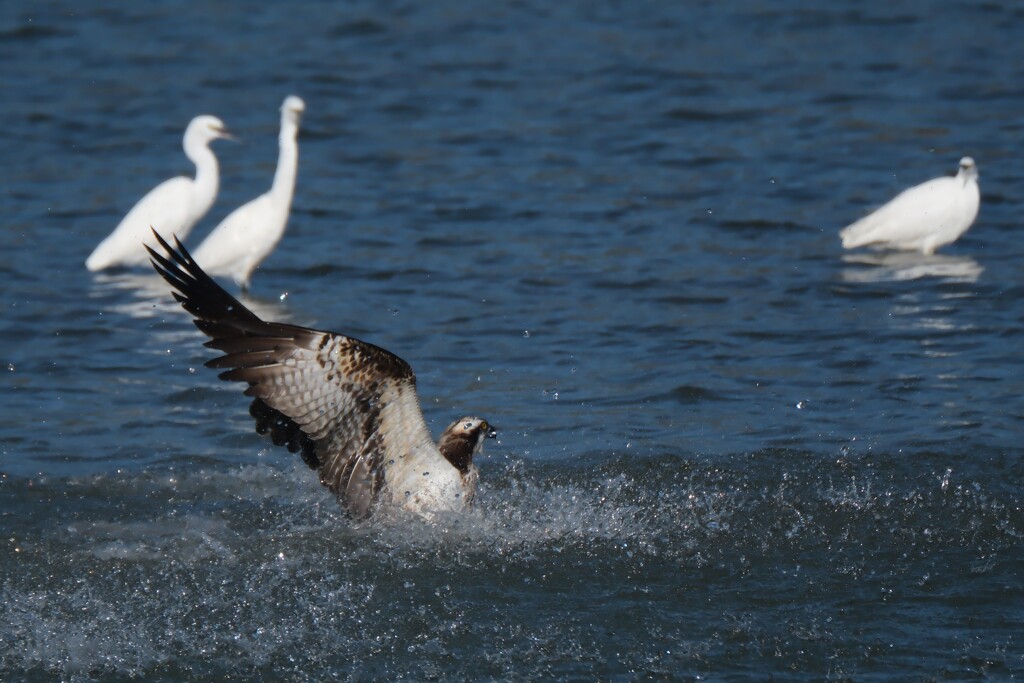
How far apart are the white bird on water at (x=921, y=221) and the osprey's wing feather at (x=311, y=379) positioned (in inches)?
233

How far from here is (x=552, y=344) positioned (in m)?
9.38

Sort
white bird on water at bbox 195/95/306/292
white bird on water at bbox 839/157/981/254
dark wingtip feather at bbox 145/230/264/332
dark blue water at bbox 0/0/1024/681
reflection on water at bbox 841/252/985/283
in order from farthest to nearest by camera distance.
Result: 1. white bird on water at bbox 839/157/981/254
2. white bird on water at bbox 195/95/306/292
3. reflection on water at bbox 841/252/985/283
4. dark blue water at bbox 0/0/1024/681
5. dark wingtip feather at bbox 145/230/264/332

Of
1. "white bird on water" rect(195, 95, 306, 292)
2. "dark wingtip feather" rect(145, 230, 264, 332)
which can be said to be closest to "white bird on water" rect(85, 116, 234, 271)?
"white bird on water" rect(195, 95, 306, 292)

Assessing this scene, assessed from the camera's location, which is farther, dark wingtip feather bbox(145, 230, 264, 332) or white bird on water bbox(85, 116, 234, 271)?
white bird on water bbox(85, 116, 234, 271)

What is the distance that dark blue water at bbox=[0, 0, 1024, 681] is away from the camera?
584 centimetres

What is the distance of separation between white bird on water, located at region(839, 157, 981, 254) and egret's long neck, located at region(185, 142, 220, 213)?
15.1 ft

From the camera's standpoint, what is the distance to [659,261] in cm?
1109

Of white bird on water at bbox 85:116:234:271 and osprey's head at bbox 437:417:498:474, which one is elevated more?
white bird on water at bbox 85:116:234:271

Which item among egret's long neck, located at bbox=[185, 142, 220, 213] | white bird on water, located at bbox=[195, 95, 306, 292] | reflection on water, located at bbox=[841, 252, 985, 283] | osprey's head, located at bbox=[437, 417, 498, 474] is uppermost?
egret's long neck, located at bbox=[185, 142, 220, 213]

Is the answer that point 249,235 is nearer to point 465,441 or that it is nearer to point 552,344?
point 552,344

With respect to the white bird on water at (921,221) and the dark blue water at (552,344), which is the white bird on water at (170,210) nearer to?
the dark blue water at (552,344)

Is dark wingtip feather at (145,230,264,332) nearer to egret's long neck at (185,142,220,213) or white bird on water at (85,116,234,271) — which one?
white bird on water at (85,116,234,271)

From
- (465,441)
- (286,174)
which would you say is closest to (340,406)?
(465,441)

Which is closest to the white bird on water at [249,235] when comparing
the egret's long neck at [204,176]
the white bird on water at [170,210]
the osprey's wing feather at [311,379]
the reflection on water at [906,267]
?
the white bird on water at [170,210]
